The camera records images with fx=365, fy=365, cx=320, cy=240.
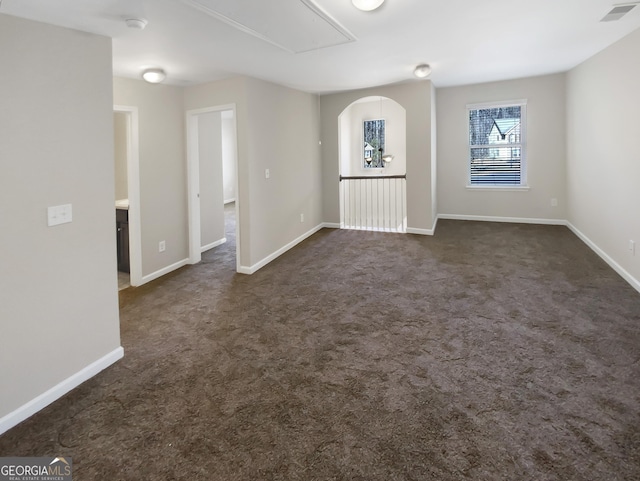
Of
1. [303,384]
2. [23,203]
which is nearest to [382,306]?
[303,384]

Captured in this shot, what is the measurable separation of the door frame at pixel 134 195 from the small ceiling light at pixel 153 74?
0.42 metres

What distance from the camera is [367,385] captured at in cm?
228

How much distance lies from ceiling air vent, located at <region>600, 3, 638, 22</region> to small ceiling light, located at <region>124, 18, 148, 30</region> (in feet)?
12.2

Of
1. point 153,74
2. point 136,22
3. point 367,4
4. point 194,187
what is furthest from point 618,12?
point 194,187

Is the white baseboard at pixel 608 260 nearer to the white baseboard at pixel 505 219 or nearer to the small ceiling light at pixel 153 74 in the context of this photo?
the white baseboard at pixel 505 219

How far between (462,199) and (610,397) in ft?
18.0

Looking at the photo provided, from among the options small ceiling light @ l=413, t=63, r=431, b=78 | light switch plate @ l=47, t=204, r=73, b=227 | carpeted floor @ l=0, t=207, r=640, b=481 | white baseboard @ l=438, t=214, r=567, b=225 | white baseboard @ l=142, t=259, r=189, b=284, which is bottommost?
carpeted floor @ l=0, t=207, r=640, b=481

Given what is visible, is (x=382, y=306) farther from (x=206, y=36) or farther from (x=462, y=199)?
(x=462, y=199)

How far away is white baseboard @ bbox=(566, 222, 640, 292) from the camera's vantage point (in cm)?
366

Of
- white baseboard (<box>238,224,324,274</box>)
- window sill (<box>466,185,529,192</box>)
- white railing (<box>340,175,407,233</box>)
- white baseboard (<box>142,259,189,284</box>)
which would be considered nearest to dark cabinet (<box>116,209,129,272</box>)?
white baseboard (<box>142,259,189,284</box>)

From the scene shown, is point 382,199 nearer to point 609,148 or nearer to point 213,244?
point 213,244

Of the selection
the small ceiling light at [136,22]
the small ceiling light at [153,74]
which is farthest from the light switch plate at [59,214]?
the small ceiling light at [153,74]

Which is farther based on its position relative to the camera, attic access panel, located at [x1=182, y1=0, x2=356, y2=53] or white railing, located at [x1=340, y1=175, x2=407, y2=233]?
white railing, located at [x1=340, y1=175, x2=407, y2=233]

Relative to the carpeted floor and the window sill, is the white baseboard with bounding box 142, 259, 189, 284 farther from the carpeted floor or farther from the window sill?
the window sill
